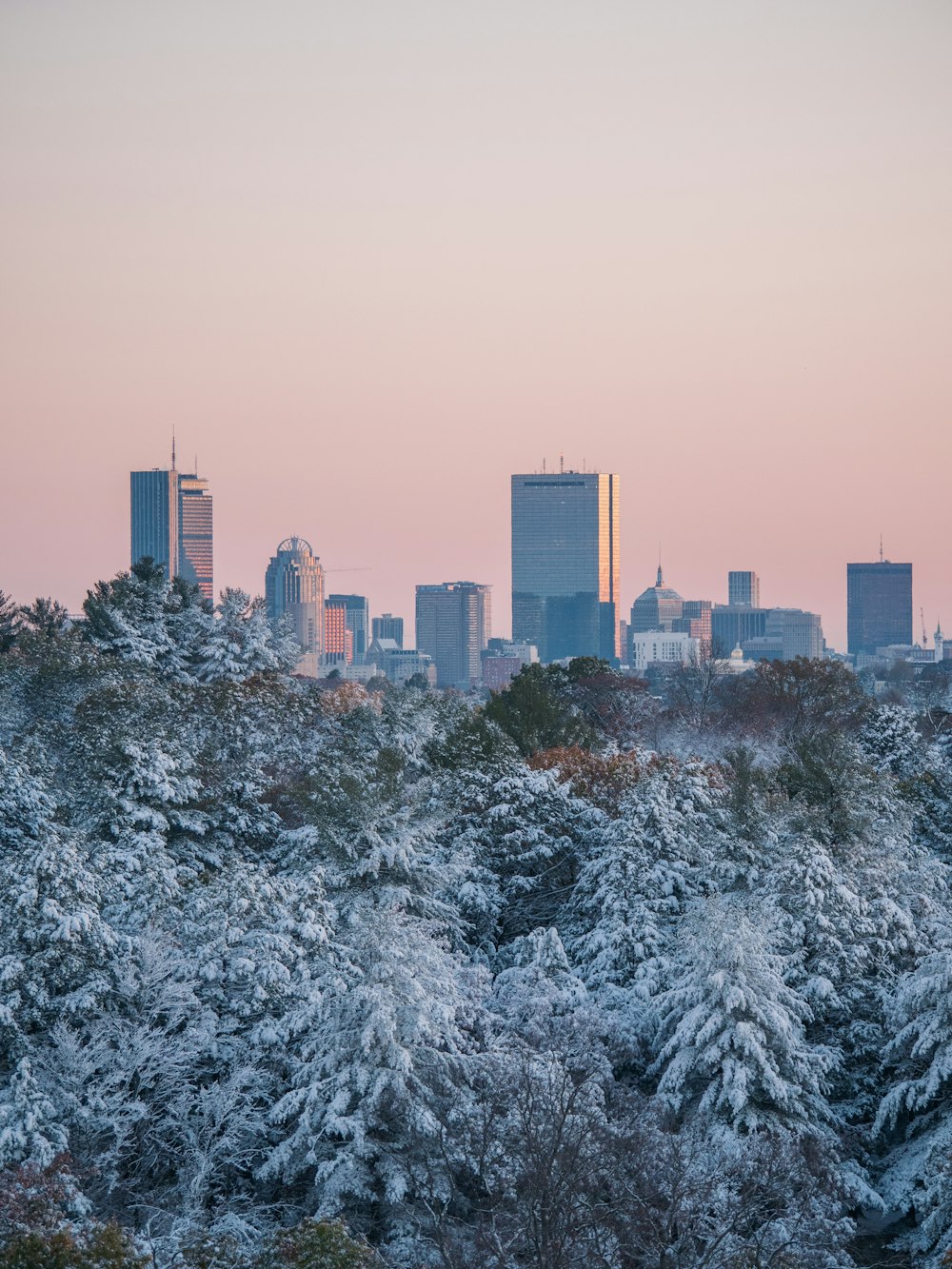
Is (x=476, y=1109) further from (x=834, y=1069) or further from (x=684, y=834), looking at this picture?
(x=684, y=834)

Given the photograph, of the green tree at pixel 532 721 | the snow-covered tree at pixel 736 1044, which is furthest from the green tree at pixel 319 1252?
the green tree at pixel 532 721

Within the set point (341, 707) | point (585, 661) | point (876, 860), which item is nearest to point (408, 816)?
point (876, 860)

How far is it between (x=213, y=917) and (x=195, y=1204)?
6.77 m

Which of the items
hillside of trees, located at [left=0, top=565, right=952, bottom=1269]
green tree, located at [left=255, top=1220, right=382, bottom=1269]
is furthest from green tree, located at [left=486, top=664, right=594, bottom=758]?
green tree, located at [left=255, top=1220, right=382, bottom=1269]

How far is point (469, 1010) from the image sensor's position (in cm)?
2909

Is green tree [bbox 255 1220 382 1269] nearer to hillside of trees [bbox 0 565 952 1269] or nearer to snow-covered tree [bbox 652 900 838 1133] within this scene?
hillside of trees [bbox 0 565 952 1269]

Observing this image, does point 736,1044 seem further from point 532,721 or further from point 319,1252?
point 532,721

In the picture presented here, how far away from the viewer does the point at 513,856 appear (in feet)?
130

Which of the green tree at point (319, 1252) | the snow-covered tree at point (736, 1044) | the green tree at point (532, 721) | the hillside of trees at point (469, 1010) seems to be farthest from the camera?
the green tree at point (532, 721)

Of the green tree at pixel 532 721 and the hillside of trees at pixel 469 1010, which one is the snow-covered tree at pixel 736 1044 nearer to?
the hillside of trees at pixel 469 1010

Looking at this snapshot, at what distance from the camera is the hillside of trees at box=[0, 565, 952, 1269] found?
21828mm

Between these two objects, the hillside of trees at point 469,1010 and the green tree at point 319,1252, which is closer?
the green tree at point 319,1252

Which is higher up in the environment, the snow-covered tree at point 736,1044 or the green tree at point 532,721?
the green tree at point 532,721

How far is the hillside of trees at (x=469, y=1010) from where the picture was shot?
21.8 metres
